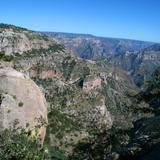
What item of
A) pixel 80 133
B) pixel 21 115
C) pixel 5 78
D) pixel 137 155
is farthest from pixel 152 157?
pixel 80 133

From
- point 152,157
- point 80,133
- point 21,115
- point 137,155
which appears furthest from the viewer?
point 80,133

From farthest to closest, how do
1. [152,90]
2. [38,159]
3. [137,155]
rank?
[152,90] → [137,155] → [38,159]

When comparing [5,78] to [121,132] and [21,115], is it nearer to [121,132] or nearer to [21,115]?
[21,115]

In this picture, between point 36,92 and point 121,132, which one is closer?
point 121,132

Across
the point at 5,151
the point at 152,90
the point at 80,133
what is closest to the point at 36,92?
the point at 152,90

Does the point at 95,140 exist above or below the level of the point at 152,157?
below

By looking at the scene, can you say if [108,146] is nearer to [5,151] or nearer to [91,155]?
[91,155]

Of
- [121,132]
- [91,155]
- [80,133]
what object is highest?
[121,132]
